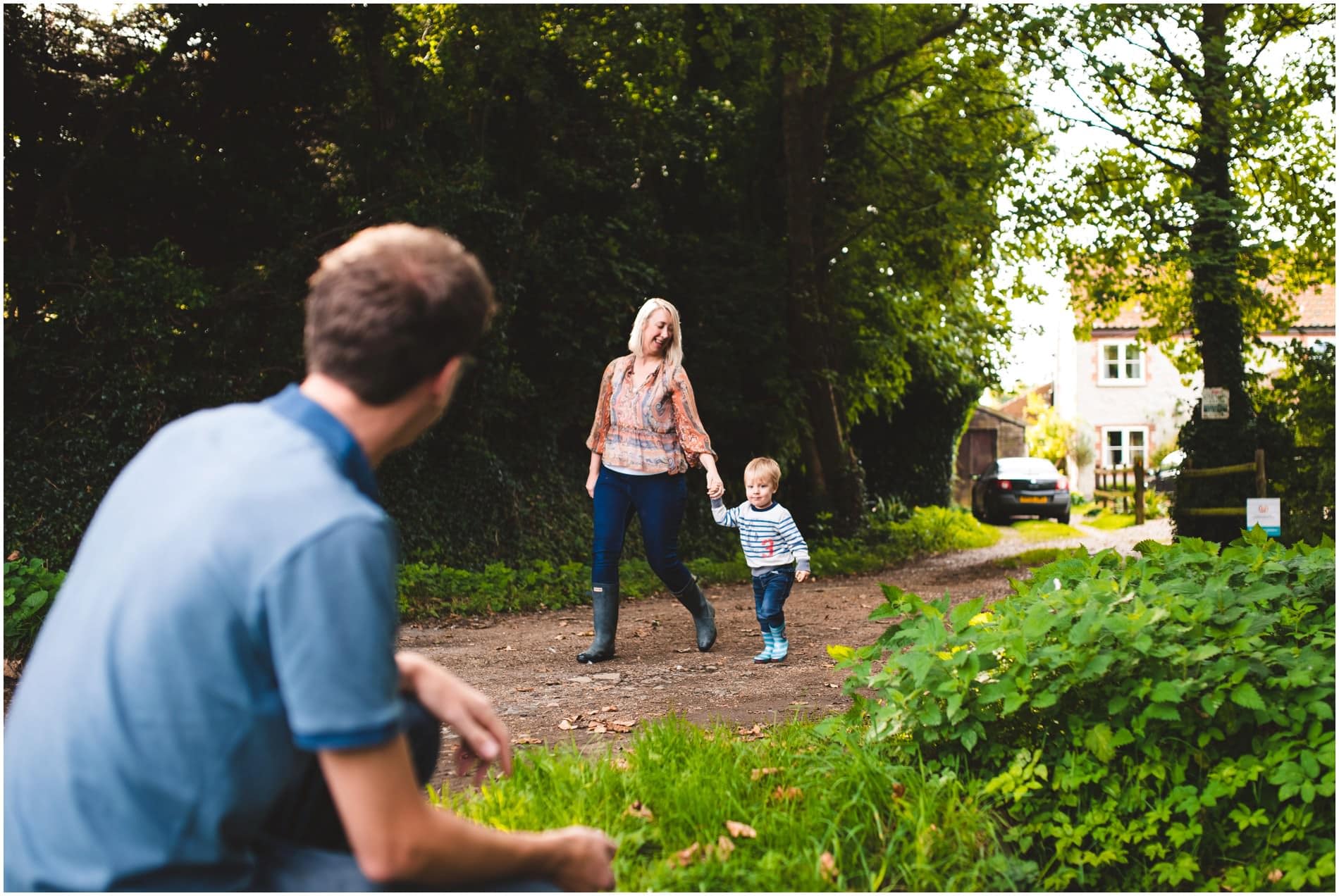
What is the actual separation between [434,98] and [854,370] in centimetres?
788

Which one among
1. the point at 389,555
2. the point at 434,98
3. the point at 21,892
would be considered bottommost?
the point at 21,892

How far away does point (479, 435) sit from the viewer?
12305 mm

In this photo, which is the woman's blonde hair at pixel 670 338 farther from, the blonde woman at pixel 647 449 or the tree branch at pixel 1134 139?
the tree branch at pixel 1134 139

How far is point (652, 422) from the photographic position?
6641 mm

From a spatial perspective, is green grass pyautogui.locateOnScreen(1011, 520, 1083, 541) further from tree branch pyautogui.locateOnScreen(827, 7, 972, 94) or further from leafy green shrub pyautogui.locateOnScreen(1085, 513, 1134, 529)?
tree branch pyautogui.locateOnScreen(827, 7, 972, 94)

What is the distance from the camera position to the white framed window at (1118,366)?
157 ft

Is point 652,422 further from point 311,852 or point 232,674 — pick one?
point 232,674

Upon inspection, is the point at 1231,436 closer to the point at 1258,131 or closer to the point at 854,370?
the point at 1258,131

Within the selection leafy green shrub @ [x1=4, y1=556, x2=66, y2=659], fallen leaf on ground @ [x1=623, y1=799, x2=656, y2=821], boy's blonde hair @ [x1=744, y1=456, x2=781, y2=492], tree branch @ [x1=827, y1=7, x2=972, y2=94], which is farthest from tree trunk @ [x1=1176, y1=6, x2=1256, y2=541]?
leafy green shrub @ [x1=4, y1=556, x2=66, y2=659]

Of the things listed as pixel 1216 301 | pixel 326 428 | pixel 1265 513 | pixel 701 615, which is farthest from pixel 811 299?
pixel 326 428

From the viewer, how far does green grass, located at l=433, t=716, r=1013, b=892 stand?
10.5ft

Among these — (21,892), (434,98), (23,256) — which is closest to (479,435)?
(434,98)

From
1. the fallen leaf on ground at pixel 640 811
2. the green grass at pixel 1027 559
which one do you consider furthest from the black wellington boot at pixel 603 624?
the green grass at pixel 1027 559

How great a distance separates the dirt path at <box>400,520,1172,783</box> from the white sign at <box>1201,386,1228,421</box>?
18.4ft
